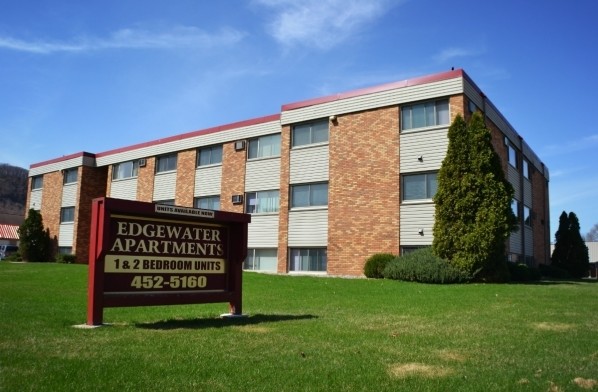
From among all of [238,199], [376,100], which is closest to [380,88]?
[376,100]

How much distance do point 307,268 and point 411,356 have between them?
63.8 feet

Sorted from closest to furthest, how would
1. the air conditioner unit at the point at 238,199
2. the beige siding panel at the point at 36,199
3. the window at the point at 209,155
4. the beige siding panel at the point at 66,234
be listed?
the air conditioner unit at the point at 238,199
the window at the point at 209,155
the beige siding panel at the point at 66,234
the beige siding panel at the point at 36,199

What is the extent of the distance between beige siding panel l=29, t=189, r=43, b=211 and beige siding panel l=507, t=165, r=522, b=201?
1343 inches

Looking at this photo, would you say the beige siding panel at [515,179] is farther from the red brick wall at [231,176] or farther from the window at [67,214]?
the window at [67,214]

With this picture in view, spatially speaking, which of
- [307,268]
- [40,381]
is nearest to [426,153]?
[307,268]

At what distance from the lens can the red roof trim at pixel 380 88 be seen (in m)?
21.9

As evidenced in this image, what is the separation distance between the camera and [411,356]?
19.7 feet

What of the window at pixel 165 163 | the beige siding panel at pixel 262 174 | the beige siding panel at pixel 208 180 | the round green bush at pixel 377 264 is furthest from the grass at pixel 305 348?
the window at pixel 165 163

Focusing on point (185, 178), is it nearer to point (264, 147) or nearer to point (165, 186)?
point (165, 186)

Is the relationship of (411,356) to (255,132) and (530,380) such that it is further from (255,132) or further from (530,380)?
(255,132)

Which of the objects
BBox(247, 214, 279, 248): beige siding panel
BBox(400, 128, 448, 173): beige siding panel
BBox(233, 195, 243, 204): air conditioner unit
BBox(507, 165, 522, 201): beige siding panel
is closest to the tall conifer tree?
BBox(400, 128, 448, 173): beige siding panel

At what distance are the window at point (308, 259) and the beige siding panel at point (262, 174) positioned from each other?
3.62m

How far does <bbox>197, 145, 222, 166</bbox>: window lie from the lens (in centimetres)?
3086

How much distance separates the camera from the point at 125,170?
3688 cm
